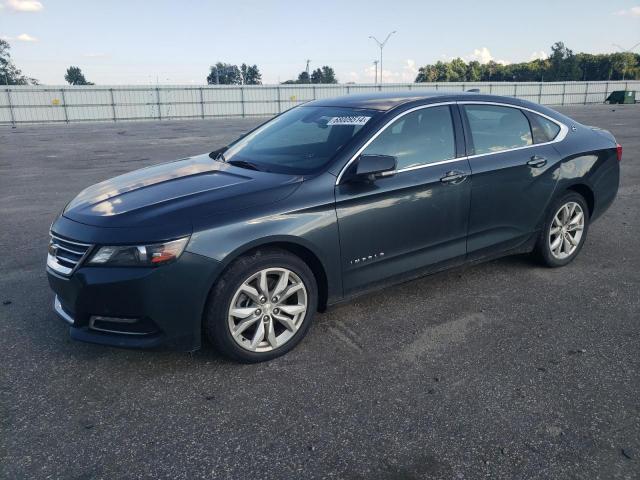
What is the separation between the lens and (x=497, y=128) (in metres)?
4.47

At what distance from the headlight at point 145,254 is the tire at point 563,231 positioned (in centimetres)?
333

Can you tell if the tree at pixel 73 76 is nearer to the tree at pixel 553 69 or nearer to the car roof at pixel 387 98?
the tree at pixel 553 69

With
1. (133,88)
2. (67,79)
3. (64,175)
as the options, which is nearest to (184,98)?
(133,88)

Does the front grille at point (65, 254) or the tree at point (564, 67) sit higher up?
the tree at point (564, 67)

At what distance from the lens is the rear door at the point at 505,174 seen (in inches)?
167

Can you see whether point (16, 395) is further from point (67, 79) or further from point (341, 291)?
point (67, 79)

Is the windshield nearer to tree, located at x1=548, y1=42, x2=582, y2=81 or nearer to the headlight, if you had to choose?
the headlight

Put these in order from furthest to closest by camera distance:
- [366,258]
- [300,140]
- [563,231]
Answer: [563,231], [300,140], [366,258]

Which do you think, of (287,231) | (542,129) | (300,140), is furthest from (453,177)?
(287,231)

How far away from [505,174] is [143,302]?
2.98 m

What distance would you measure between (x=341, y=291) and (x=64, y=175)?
9.42 metres

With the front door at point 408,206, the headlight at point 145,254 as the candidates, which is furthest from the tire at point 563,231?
the headlight at point 145,254

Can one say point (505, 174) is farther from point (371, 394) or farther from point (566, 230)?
point (371, 394)

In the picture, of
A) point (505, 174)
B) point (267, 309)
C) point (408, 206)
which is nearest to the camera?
point (267, 309)
